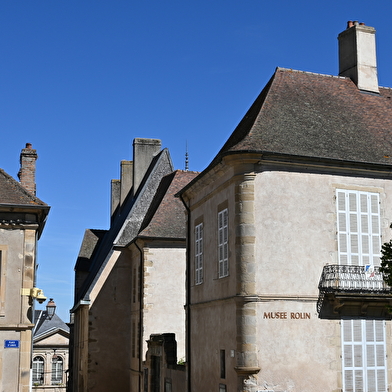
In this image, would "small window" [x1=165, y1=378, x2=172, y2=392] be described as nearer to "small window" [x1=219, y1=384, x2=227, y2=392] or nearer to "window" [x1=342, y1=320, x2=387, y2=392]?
"small window" [x1=219, y1=384, x2=227, y2=392]

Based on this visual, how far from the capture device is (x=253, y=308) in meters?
15.1

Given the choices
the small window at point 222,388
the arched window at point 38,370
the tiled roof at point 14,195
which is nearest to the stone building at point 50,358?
the arched window at point 38,370

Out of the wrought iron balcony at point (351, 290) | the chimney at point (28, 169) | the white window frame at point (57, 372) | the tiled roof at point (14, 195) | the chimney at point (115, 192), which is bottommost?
the white window frame at point (57, 372)

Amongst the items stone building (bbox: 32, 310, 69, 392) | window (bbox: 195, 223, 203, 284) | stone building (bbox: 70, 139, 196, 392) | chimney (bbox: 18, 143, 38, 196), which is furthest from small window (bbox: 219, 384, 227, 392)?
stone building (bbox: 32, 310, 69, 392)

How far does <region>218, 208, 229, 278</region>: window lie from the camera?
53.7 ft

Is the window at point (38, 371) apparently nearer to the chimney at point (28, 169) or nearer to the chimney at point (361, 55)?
the chimney at point (28, 169)

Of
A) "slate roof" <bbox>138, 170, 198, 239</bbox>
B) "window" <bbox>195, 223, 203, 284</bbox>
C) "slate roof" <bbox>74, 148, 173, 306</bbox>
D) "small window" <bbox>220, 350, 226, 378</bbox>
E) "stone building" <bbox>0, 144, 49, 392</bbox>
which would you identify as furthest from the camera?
"slate roof" <bbox>74, 148, 173, 306</bbox>

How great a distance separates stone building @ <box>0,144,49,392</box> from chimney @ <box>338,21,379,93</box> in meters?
9.62

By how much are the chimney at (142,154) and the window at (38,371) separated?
26643 millimetres

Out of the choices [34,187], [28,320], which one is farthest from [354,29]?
[28,320]

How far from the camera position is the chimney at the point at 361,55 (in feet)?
64.2

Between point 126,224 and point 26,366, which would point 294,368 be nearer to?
point 26,366

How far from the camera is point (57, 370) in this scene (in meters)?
52.0

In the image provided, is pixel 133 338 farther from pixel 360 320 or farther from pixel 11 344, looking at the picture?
pixel 360 320
